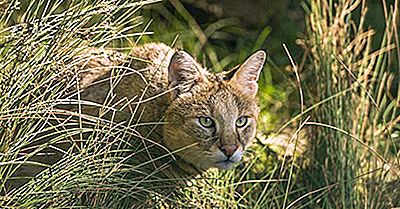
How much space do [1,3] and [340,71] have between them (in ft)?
5.01

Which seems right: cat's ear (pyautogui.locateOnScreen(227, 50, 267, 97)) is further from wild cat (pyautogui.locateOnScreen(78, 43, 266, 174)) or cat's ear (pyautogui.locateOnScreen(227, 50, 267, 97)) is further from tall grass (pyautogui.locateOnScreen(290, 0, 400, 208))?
tall grass (pyautogui.locateOnScreen(290, 0, 400, 208))

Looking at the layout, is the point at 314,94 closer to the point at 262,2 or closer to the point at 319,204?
the point at 319,204

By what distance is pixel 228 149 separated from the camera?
8.90ft

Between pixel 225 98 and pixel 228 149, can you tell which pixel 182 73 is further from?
pixel 228 149

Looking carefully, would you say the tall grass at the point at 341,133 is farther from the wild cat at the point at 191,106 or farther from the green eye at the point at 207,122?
the green eye at the point at 207,122

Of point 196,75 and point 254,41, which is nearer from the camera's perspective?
point 196,75

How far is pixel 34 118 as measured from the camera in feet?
7.88

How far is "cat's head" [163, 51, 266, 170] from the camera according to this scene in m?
2.73

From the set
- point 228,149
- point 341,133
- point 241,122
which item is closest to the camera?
point 228,149

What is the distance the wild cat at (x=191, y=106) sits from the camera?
108 inches

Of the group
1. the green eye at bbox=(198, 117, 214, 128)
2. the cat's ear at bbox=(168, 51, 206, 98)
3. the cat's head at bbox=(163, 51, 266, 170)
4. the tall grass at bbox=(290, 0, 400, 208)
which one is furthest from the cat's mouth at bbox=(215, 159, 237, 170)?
the tall grass at bbox=(290, 0, 400, 208)

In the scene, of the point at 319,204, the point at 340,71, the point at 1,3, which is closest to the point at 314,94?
the point at 340,71

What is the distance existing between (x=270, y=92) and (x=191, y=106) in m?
1.77

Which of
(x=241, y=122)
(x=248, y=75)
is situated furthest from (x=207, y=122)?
(x=248, y=75)
